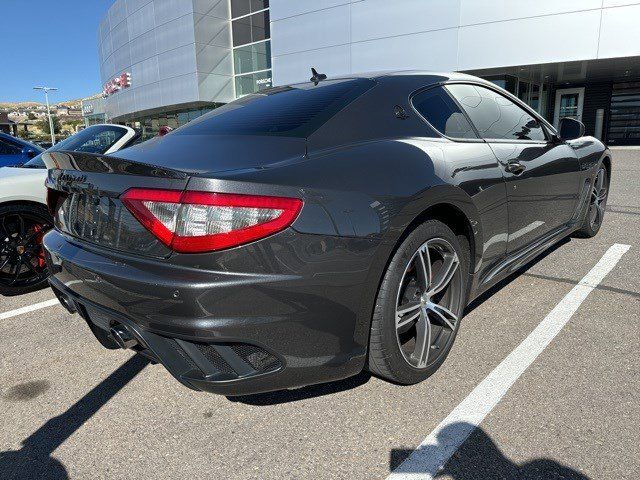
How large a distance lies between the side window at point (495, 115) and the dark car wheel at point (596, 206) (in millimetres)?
1525

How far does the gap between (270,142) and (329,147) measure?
257 mm

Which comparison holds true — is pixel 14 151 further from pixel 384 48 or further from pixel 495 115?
pixel 384 48

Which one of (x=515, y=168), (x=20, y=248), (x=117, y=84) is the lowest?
(x=20, y=248)

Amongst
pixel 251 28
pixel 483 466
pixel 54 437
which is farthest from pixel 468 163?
pixel 251 28

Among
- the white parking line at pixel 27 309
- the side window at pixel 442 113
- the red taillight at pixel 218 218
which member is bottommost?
the white parking line at pixel 27 309

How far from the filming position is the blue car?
5.96m

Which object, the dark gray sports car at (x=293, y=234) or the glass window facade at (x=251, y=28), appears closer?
the dark gray sports car at (x=293, y=234)

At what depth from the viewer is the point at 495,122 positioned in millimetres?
3029

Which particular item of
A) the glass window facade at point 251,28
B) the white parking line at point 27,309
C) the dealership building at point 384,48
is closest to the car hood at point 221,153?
the white parking line at point 27,309

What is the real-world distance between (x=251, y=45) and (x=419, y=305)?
28.4 metres

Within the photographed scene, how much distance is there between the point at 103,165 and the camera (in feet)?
6.26

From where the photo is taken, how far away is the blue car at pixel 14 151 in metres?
5.96

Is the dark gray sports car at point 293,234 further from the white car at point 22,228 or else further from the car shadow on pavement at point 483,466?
the white car at point 22,228

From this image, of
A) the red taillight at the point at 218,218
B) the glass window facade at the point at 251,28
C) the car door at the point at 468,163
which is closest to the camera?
the red taillight at the point at 218,218
